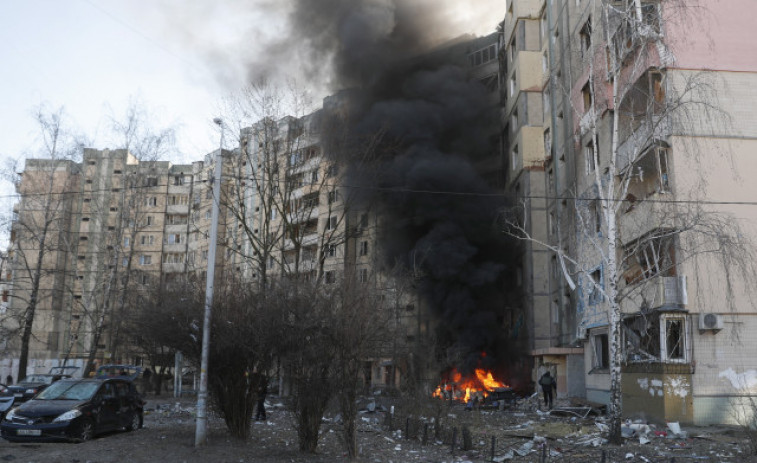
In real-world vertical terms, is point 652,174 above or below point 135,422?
above

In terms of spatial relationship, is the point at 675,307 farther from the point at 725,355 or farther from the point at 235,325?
the point at 235,325

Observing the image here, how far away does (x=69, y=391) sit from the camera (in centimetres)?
1389

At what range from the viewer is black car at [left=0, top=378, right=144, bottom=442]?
1252cm

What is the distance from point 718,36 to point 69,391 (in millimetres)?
21632

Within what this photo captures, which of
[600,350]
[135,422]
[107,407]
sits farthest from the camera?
[600,350]

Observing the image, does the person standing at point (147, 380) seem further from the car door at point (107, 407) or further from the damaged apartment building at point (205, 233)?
the car door at point (107, 407)

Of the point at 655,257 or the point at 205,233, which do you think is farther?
the point at 205,233

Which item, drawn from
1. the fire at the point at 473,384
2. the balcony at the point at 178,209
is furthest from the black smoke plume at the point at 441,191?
the balcony at the point at 178,209

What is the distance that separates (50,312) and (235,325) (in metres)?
55.7

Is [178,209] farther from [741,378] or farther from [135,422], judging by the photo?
[741,378]

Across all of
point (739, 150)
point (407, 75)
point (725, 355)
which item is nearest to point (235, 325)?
point (725, 355)

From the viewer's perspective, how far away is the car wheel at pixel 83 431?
1274 cm

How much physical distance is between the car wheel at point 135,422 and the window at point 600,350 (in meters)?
16.5

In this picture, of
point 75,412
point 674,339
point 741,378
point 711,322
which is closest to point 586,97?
point 674,339
